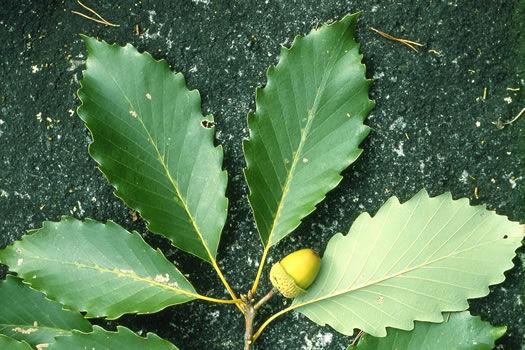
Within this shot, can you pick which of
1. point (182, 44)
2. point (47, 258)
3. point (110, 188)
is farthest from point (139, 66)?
point (47, 258)

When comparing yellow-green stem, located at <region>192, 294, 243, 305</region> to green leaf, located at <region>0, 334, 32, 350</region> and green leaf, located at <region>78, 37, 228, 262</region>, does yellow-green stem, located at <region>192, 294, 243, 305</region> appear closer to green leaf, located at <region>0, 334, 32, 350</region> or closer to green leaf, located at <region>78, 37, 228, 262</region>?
green leaf, located at <region>78, 37, 228, 262</region>

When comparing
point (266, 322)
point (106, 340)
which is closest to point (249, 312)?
point (266, 322)

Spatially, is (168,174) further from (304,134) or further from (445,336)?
(445,336)

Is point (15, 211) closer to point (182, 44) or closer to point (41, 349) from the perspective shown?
point (41, 349)

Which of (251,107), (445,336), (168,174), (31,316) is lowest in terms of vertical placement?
(445,336)

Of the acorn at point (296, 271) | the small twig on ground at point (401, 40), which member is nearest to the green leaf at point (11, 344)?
the acorn at point (296, 271)

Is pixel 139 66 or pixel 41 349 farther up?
pixel 139 66
